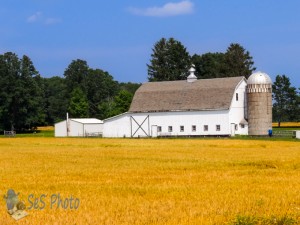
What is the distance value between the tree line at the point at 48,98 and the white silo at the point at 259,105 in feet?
142

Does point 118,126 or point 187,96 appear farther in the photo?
point 118,126

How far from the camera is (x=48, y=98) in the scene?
14912 cm

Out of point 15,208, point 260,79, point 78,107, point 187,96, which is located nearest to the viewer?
point 15,208

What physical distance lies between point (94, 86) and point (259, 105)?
7020 cm

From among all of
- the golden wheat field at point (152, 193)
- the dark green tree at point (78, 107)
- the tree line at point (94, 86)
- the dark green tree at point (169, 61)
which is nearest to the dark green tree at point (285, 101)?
the tree line at point (94, 86)

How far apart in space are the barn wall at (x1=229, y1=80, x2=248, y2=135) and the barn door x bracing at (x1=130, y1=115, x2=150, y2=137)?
448 inches

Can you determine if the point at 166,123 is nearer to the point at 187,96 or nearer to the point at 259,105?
the point at 187,96

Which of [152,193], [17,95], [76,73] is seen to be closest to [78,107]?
[17,95]

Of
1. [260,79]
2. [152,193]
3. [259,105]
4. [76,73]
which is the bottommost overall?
[152,193]

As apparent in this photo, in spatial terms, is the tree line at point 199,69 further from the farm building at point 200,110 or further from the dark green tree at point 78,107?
the farm building at point 200,110

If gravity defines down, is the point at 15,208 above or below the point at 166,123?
below

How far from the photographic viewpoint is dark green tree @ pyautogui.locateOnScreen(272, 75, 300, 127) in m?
123

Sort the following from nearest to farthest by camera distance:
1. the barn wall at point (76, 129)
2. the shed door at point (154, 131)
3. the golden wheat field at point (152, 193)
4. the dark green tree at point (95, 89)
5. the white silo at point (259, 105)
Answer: the golden wheat field at point (152, 193) → the white silo at point (259, 105) → the shed door at point (154, 131) → the barn wall at point (76, 129) → the dark green tree at point (95, 89)

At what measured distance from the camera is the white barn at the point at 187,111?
7538 centimetres
